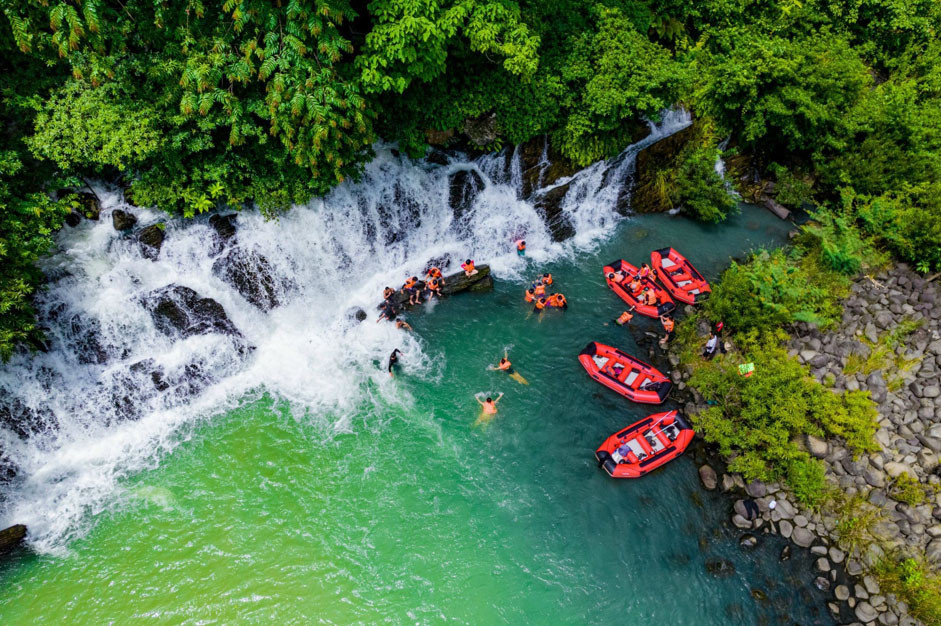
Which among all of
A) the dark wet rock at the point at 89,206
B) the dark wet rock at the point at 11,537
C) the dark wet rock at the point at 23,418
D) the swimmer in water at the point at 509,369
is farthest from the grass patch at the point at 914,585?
the dark wet rock at the point at 89,206

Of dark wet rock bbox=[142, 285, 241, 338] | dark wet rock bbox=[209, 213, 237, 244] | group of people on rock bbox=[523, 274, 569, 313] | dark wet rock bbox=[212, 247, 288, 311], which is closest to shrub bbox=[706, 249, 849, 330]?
group of people on rock bbox=[523, 274, 569, 313]

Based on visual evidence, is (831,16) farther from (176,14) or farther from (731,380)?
(176,14)

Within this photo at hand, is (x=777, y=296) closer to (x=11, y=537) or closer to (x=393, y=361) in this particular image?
(x=393, y=361)

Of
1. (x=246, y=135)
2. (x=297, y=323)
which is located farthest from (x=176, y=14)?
(x=297, y=323)

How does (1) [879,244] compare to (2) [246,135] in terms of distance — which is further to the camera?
(1) [879,244]

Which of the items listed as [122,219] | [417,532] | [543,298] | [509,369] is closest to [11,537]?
[122,219]

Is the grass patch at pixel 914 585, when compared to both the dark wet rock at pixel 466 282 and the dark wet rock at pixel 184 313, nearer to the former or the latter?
the dark wet rock at pixel 466 282
